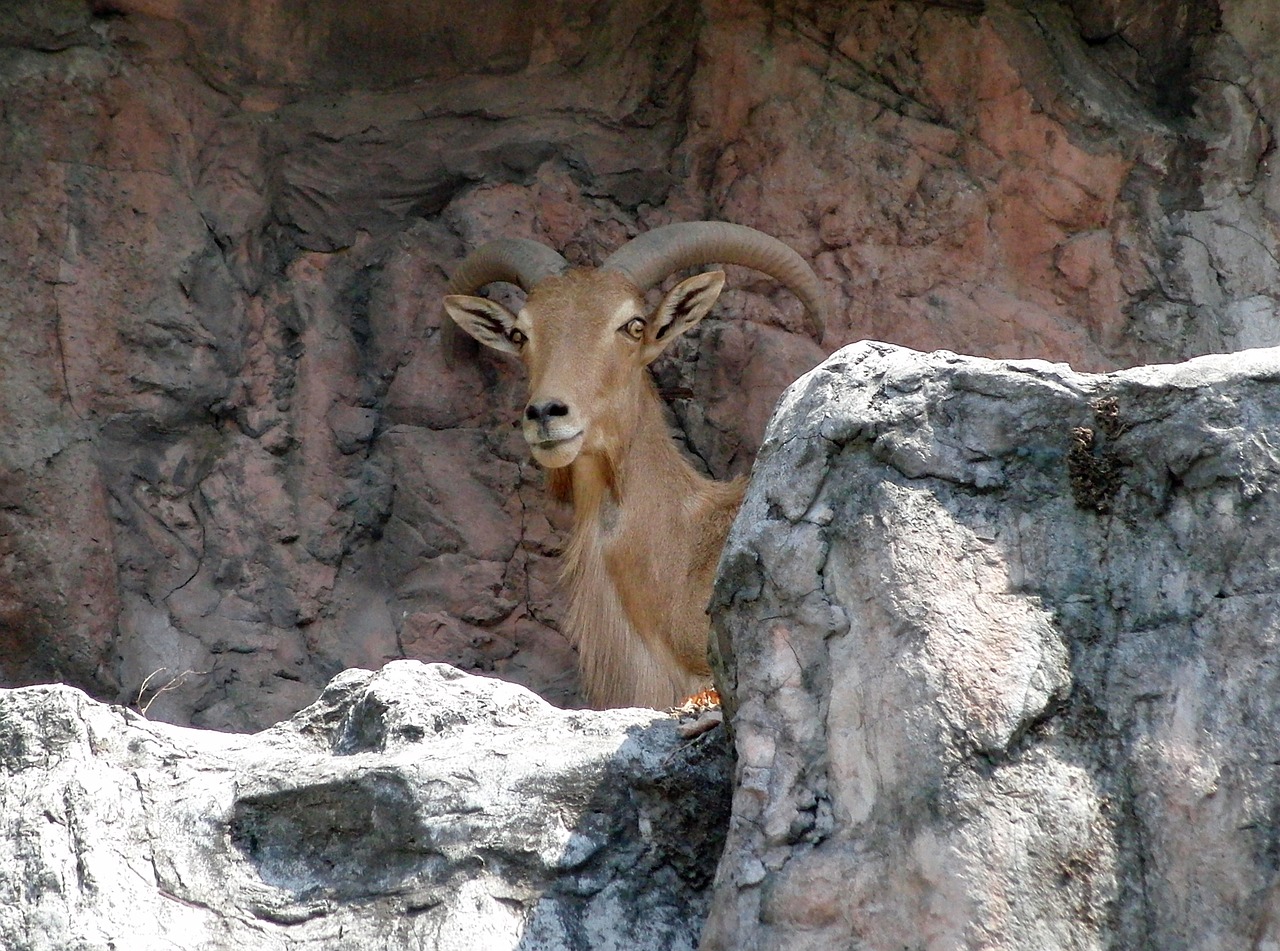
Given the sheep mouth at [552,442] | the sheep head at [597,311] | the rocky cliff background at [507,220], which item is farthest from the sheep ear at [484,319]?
the sheep mouth at [552,442]

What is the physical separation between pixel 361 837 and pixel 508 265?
428 cm

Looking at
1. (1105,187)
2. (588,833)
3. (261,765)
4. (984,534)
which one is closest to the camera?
(984,534)

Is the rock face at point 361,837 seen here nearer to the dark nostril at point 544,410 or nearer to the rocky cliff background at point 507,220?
the dark nostril at point 544,410

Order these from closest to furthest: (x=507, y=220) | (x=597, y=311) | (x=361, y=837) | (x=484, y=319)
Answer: (x=361, y=837) < (x=597, y=311) < (x=484, y=319) < (x=507, y=220)

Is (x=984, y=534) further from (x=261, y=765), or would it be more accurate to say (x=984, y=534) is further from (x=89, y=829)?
(x=89, y=829)

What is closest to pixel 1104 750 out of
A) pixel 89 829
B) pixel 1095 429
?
pixel 1095 429

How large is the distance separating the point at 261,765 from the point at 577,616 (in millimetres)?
3282

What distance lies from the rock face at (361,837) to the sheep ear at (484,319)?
360cm

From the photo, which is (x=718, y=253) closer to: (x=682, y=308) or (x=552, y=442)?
(x=682, y=308)

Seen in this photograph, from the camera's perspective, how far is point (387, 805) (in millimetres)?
4191

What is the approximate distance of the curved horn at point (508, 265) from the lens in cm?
792

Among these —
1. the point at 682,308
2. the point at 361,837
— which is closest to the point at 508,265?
the point at 682,308

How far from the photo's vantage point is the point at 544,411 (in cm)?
723

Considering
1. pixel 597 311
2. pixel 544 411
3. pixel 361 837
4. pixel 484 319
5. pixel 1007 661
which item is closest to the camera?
pixel 1007 661
